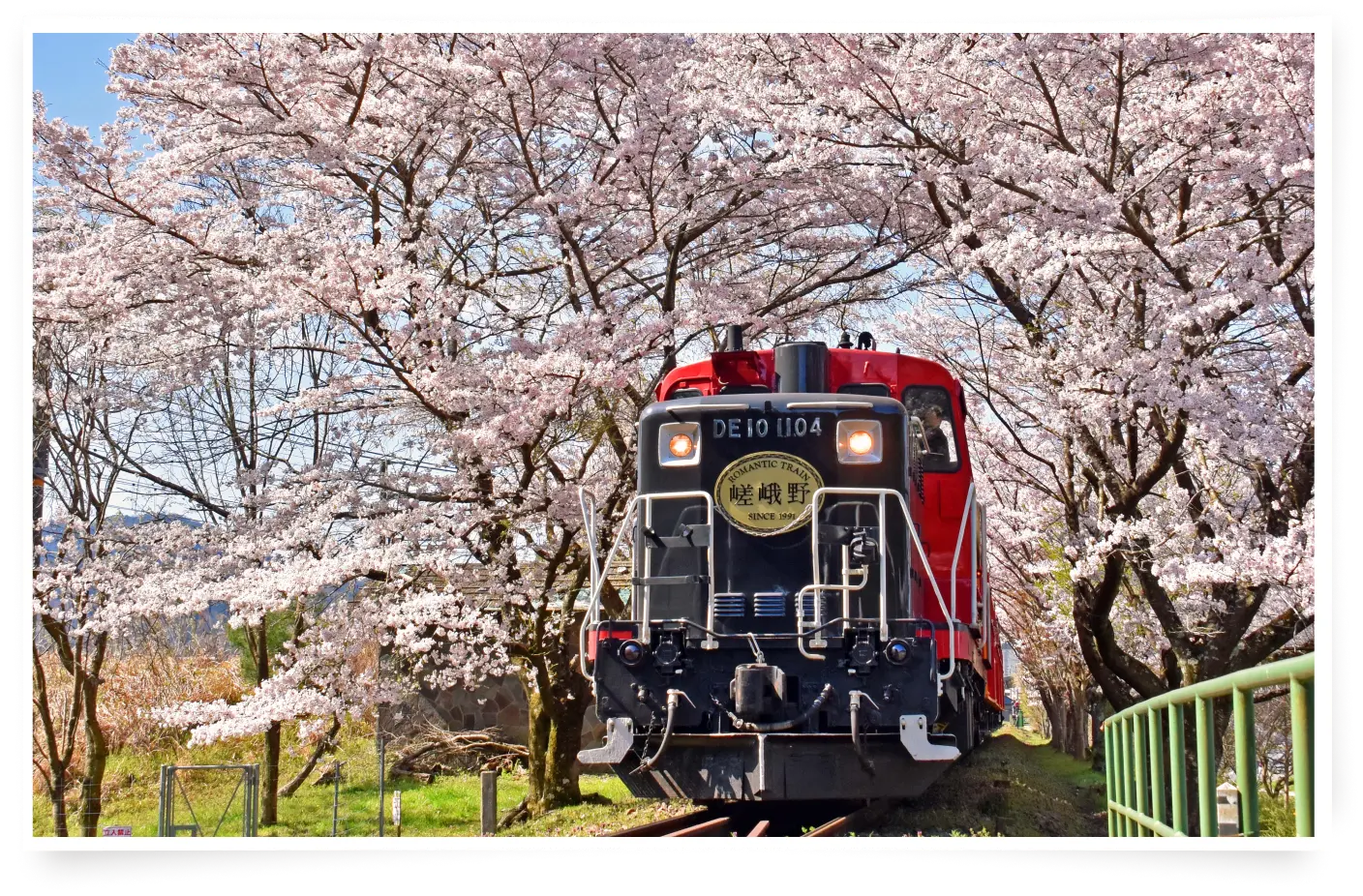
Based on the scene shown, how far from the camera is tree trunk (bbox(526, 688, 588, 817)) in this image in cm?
1219

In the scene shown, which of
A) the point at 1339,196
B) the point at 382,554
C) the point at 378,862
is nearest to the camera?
the point at 378,862

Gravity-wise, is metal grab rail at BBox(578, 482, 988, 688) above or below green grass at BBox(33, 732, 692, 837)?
above

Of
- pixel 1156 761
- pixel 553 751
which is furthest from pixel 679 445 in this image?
pixel 553 751

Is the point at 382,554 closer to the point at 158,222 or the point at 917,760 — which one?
the point at 158,222

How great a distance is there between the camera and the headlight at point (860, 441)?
7.81 metres

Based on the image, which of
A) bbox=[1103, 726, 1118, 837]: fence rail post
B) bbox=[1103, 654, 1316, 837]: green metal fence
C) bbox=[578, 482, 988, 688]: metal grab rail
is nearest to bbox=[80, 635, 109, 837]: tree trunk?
bbox=[578, 482, 988, 688]: metal grab rail

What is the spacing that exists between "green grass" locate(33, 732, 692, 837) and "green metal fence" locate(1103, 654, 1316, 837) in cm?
516

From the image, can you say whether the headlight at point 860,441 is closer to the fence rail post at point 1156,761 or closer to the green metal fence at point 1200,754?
the green metal fence at point 1200,754

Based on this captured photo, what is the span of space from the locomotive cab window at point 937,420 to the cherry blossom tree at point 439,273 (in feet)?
8.34

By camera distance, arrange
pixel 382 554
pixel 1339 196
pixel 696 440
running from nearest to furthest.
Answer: pixel 1339 196 → pixel 696 440 → pixel 382 554

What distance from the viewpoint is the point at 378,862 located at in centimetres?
602

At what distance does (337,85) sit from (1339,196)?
26.7ft

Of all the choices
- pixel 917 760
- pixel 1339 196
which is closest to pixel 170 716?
pixel 917 760

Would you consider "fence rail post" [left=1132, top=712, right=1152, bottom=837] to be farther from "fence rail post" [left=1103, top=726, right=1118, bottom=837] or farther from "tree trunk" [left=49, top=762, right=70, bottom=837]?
"tree trunk" [left=49, top=762, right=70, bottom=837]
